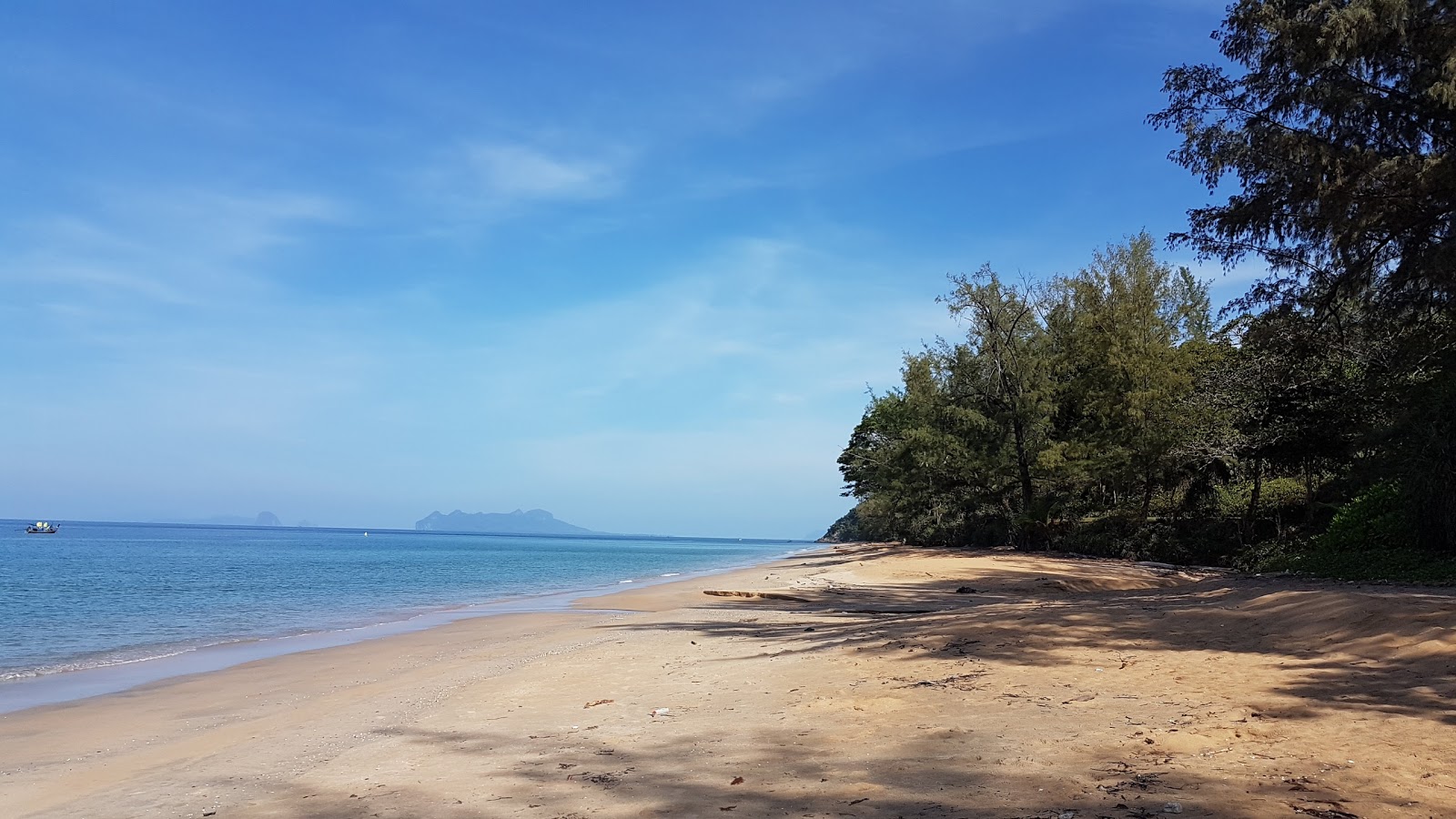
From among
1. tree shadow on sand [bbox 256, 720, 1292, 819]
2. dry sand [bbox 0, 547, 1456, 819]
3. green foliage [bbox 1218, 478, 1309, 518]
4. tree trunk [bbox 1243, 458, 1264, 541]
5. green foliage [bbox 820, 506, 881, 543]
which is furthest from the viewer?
green foliage [bbox 820, 506, 881, 543]

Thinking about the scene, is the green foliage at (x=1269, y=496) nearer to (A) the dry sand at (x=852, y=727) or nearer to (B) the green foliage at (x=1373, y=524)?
(B) the green foliage at (x=1373, y=524)

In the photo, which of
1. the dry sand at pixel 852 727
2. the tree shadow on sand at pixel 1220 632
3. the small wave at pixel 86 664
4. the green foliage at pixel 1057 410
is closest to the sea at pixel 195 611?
the small wave at pixel 86 664

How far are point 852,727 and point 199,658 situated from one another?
13.9 meters

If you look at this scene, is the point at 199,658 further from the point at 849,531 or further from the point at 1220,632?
the point at 849,531

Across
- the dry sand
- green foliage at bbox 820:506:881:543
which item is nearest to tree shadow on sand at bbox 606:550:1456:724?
the dry sand

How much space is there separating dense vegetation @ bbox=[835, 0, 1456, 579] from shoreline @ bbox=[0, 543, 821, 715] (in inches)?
738

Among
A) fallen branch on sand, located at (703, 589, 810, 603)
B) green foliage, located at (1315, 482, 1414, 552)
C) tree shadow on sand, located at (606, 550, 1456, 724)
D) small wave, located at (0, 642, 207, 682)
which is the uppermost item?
green foliage, located at (1315, 482, 1414, 552)

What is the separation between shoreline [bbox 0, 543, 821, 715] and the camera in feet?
39.6

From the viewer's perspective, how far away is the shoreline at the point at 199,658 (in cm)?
1207

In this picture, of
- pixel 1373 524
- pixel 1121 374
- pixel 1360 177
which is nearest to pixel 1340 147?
pixel 1360 177

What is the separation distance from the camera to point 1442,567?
47.3 feet

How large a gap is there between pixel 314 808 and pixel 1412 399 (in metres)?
20.6

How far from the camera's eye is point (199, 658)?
1546 cm

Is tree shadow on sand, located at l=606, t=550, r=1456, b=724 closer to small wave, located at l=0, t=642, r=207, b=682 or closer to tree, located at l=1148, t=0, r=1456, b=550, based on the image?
tree, located at l=1148, t=0, r=1456, b=550
